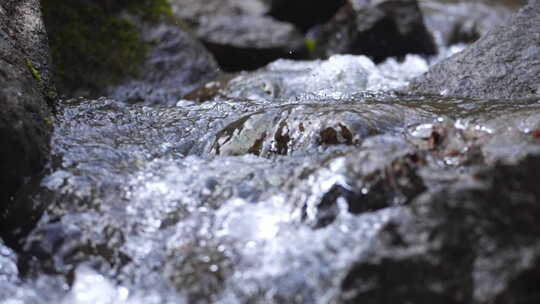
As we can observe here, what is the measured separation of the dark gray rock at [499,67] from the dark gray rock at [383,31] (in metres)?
3.25

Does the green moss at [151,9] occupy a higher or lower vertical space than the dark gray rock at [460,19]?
higher

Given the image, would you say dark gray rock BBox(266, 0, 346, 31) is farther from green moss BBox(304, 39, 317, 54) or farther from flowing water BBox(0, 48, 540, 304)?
flowing water BBox(0, 48, 540, 304)

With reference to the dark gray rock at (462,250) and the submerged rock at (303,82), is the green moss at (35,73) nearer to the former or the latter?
the submerged rock at (303,82)

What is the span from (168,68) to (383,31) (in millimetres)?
3242

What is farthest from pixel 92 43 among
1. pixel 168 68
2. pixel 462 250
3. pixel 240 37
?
pixel 462 250

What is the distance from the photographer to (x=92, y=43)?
5305 millimetres

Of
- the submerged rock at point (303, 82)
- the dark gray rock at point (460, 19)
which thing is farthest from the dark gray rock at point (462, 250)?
the dark gray rock at point (460, 19)

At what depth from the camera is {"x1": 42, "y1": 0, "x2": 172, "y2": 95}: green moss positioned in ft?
16.8

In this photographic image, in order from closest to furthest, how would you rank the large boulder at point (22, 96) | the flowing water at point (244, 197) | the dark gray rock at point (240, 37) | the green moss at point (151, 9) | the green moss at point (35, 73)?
the flowing water at point (244, 197) → the large boulder at point (22, 96) → the green moss at point (35, 73) → the green moss at point (151, 9) → the dark gray rock at point (240, 37)

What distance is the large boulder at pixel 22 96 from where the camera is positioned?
2.46 meters

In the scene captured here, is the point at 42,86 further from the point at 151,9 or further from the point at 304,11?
the point at 304,11

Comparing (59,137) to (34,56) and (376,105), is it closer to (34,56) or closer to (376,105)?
(34,56)

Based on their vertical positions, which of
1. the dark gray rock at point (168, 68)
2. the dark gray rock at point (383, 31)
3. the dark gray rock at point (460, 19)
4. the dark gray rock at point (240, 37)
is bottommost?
the dark gray rock at point (460, 19)

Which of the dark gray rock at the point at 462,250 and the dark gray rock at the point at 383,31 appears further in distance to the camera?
the dark gray rock at the point at 383,31
